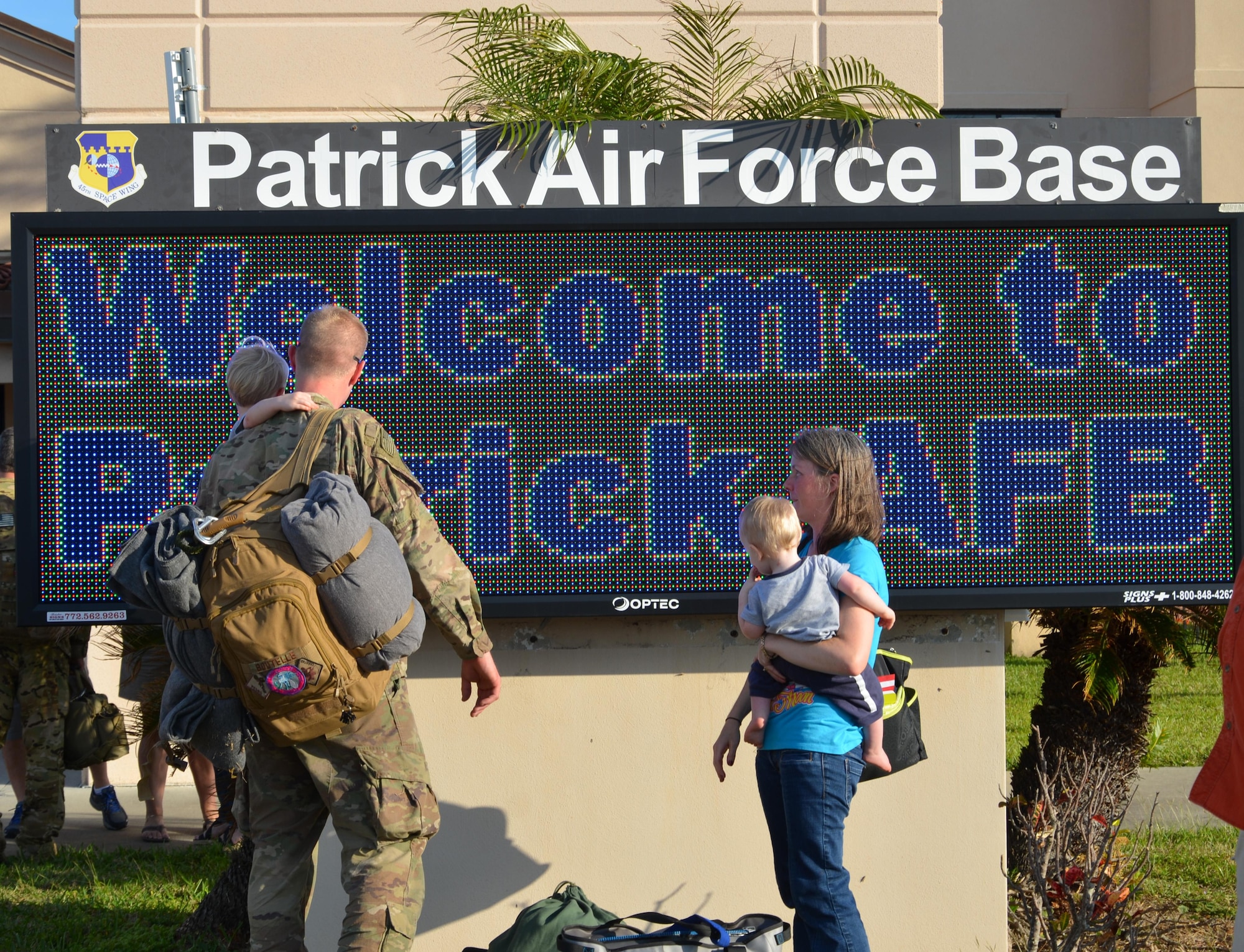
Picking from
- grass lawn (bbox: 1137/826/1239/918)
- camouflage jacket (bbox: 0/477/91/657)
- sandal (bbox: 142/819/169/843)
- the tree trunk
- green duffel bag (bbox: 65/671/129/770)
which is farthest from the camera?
sandal (bbox: 142/819/169/843)

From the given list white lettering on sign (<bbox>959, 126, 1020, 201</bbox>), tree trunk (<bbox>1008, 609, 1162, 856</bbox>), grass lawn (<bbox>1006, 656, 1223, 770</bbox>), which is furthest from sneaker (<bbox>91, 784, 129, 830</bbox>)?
white lettering on sign (<bbox>959, 126, 1020, 201</bbox>)

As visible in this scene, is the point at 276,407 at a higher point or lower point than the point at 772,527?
higher

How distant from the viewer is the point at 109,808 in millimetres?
7352

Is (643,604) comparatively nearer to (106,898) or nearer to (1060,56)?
(106,898)

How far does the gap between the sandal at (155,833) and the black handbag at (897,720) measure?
4630mm

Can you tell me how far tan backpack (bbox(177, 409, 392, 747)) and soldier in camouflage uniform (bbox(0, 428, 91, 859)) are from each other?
3.48 m

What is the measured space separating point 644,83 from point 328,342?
6.80 feet

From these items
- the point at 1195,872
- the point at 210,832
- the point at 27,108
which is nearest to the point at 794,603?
the point at 1195,872

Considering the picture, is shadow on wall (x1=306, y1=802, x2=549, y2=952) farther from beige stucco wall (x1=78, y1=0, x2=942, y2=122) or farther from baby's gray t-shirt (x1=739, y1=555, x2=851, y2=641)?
beige stucco wall (x1=78, y1=0, x2=942, y2=122)

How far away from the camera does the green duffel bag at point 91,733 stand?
21.0 ft

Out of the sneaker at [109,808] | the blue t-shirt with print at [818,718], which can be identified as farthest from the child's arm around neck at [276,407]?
the sneaker at [109,808]

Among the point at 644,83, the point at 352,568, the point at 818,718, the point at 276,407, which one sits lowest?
the point at 818,718

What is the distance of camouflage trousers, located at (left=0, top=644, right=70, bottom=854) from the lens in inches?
247

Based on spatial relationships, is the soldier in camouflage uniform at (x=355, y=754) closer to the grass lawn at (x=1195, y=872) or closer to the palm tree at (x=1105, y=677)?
the palm tree at (x=1105, y=677)
